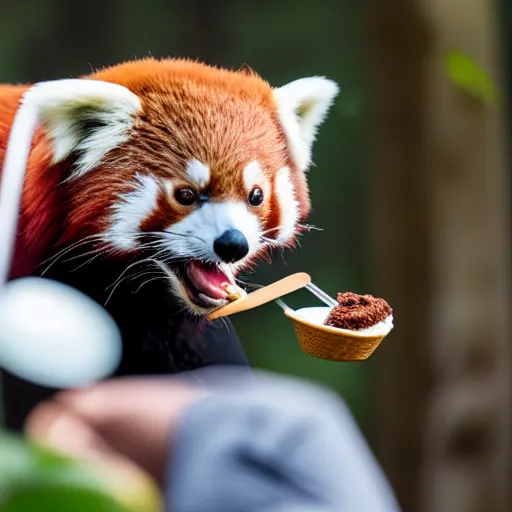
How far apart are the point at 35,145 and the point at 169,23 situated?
10.3 inches

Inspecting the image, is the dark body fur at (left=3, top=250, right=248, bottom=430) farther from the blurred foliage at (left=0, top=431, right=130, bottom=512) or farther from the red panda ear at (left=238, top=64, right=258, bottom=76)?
the blurred foliage at (left=0, top=431, right=130, bottom=512)

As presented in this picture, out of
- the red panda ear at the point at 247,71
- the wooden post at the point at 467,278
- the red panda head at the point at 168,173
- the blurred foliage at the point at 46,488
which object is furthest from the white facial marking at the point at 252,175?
the wooden post at the point at 467,278

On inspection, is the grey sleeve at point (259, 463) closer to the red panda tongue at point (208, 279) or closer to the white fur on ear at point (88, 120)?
the red panda tongue at point (208, 279)

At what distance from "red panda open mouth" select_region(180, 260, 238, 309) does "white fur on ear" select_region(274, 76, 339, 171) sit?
0.13 m

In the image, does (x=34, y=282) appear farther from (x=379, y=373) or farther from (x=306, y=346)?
(x=379, y=373)

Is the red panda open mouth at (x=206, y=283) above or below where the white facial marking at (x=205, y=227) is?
below

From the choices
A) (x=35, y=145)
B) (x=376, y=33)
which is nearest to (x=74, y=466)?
(x=35, y=145)

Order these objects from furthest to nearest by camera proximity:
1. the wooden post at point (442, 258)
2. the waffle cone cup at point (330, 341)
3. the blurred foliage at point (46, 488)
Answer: the wooden post at point (442, 258)
the waffle cone cup at point (330, 341)
the blurred foliage at point (46, 488)

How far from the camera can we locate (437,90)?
4.06ft

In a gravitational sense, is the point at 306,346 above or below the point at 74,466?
below

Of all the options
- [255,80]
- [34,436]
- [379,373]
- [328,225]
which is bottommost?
[379,373]

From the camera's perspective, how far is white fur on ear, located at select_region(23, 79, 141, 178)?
651mm

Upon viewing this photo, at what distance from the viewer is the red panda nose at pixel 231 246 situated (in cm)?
66

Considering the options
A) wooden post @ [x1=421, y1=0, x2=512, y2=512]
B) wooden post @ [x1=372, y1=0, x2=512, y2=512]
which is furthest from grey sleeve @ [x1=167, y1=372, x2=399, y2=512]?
wooden post @ [x1=421, y1=0, x2=512, y2=512]
